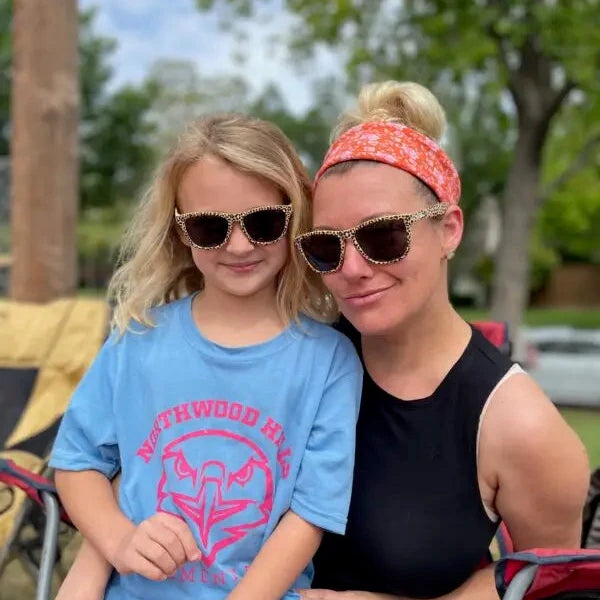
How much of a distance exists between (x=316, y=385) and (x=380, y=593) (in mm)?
462

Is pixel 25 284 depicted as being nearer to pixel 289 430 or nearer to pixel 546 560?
pixel 289 430

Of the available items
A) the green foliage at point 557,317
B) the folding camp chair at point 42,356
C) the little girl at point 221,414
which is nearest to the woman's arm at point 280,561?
the little girl at point 221,414

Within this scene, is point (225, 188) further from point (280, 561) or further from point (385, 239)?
point (280, 561)

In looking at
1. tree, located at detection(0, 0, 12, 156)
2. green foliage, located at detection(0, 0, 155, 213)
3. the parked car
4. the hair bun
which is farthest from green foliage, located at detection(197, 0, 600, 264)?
green foliage, located at detection(0, 0, 155, 213)

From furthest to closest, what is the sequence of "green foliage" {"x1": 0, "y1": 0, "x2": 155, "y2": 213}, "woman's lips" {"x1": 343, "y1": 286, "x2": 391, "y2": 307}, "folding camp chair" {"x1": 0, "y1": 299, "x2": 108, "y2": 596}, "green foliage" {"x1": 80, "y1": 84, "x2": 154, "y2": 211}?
"green foliage" {"x1": 80, "y1": 84, "x2": 154, "y2": 211}
"green foliage" {"x1": 0, "y1": 0, "x2": 155, "y2": 213}
"folding camp chair" {"x1": 0, "y1": 299, "x2": 108, "y2": 596}
"woman's lips" {"x1": 343, "y1": 286, "x2": 391, "y2": 307}

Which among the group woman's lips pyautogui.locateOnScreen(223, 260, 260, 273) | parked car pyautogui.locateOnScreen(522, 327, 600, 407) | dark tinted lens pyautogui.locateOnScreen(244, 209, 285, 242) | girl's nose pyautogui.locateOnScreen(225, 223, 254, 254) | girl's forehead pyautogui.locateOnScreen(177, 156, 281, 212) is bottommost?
parked car pyautogui.locateOnScreen(522, 327, 600, 407)

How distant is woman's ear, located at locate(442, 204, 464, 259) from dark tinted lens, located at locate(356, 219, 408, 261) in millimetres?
137

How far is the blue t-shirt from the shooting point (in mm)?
1744

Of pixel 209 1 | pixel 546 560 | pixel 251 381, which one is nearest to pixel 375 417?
pixel 251 381

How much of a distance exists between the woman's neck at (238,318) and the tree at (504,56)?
8008 millimetres

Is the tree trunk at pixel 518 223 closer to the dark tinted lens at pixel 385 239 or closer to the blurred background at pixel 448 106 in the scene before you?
the blurred background at pixel 448 106

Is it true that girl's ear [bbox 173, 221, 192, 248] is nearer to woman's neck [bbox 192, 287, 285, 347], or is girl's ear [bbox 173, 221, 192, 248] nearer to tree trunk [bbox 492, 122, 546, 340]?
woman's neck [bbox 192, 287, 285, 347]

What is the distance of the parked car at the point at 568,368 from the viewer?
10383 millimetres

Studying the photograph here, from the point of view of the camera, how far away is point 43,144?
4609 mm
